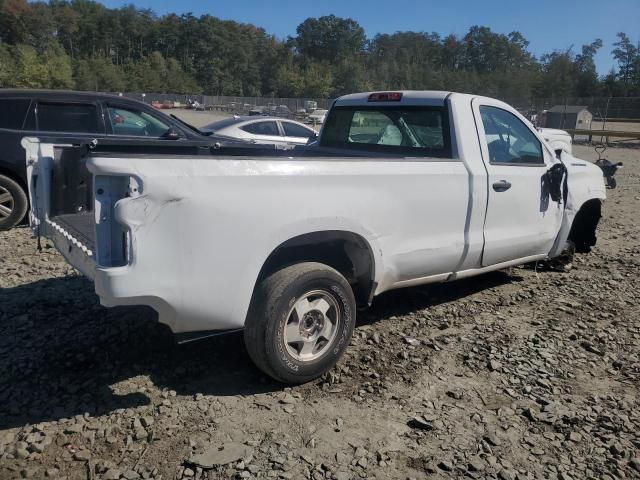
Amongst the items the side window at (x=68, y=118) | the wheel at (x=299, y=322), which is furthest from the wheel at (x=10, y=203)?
the wheel at (x=299, y=322)

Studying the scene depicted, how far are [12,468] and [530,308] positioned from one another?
13.9ft

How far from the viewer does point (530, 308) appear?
16.9 feet

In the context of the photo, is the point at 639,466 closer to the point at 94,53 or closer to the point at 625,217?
the point at 625,217

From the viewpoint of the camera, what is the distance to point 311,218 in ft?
11.1

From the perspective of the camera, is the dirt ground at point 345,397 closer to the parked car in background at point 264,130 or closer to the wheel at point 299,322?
the wheel at point 299,322

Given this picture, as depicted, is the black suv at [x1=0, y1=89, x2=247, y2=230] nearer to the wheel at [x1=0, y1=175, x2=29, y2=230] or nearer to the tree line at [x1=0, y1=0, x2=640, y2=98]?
the wheel at [x1=0, y1=175, x2=29, y2=230]

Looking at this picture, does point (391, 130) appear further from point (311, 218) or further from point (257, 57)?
point (257, 57)

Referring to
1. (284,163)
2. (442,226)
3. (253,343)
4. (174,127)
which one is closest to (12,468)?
(253,343)

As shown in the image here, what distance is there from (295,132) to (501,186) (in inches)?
382

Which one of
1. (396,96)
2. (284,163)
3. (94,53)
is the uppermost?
(94,53)

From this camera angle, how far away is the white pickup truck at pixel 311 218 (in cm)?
281

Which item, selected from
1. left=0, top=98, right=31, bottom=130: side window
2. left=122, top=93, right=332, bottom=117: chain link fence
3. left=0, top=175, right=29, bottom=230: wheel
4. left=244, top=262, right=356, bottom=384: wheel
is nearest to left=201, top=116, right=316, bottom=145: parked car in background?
left=0, top=98, right=31, bottom=130: side window

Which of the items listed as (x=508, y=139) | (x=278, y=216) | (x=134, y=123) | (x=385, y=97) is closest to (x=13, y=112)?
(x=134, y=123)

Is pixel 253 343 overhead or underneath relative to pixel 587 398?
overhead
